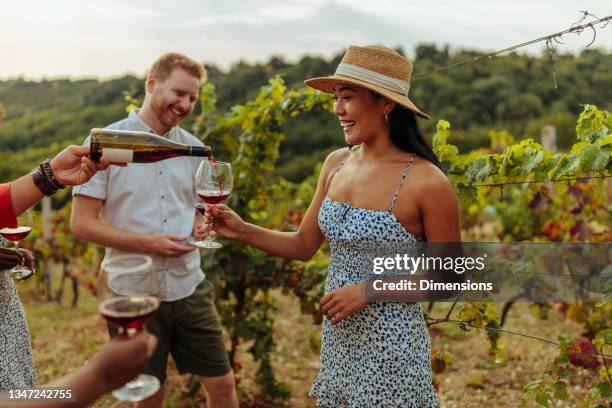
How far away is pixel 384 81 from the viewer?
226 centimetres

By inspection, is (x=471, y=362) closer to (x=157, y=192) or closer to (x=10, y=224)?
(x=157, y=192)

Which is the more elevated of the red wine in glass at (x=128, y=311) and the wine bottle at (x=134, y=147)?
the wine bottle at (x=134, y=147)

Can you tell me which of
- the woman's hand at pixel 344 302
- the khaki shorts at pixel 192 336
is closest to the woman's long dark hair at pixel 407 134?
the woman's hand at pixel 344 302

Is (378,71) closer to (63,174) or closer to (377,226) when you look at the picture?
(377,226)

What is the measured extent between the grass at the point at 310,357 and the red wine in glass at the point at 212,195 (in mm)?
1951

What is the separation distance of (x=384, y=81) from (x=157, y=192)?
1.31 m

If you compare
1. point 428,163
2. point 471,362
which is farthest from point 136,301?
point 471,362

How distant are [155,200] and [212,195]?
0.57 metres

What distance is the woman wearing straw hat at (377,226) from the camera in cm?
218

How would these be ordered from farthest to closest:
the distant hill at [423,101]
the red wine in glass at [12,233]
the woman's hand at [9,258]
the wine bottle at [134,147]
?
the distant hill at [423,101], the wine bottle at [134,147], the red wine in glass at [12,233], the woman's hand at [9,258]

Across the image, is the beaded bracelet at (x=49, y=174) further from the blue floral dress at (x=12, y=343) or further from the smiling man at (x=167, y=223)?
the smiling man at (x=167, y=223)

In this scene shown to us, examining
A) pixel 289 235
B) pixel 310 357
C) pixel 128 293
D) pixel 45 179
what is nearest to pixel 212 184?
pixel 289 235

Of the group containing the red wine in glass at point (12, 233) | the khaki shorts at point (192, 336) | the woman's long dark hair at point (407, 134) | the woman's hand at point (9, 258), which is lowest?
the khaki shorts at point (192, 336)

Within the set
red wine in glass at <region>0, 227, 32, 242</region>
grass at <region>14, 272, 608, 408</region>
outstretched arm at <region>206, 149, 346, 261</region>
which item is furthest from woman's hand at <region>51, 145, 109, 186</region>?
grass at <region>14, 272, 608, 408</region>
